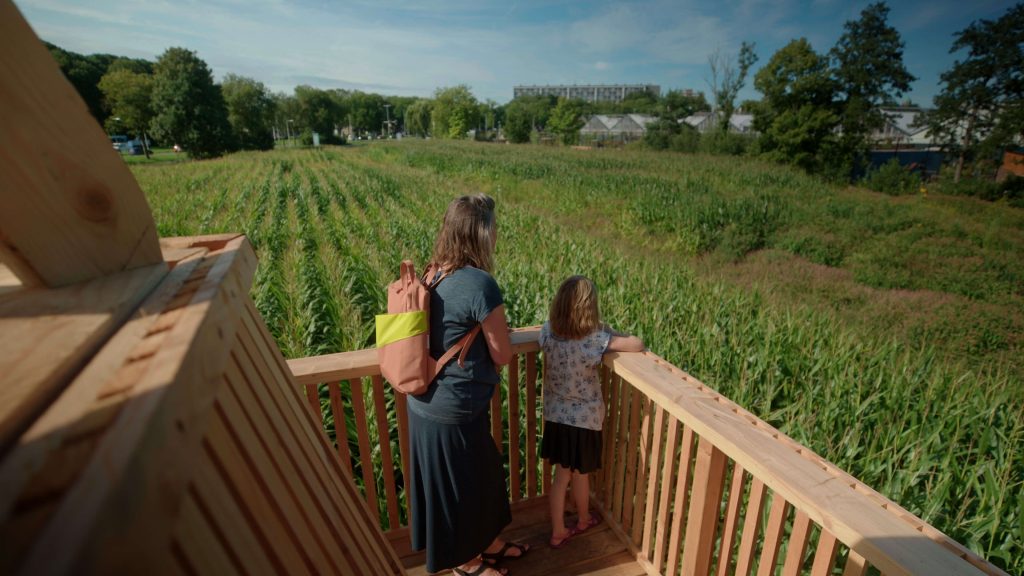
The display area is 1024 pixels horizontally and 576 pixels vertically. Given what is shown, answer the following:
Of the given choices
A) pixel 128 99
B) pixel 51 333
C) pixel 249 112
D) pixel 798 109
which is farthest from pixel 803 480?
pixel 249 112

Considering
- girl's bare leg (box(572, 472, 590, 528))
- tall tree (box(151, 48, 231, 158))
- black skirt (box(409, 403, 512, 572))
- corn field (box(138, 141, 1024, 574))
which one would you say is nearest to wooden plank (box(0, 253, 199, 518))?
black skirt (box(409, 403, 512, 572))

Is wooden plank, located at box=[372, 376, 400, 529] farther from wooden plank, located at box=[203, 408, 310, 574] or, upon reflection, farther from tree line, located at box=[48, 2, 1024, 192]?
tree line, located at box=[48, 2, 1024, 192]

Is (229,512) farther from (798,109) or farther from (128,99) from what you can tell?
(128,99)

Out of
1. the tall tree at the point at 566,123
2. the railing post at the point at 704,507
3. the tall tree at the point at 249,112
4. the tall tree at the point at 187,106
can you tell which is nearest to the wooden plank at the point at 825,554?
the railing post at the point at 704,507

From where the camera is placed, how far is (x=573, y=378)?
2.50m

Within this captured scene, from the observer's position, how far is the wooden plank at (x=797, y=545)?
157cm

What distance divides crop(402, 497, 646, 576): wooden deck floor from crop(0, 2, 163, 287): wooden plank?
2444 millimetres

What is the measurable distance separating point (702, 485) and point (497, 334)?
1.09 metres

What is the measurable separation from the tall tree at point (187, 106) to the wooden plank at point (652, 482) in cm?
5535

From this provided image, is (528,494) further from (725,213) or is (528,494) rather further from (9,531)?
(725,213)

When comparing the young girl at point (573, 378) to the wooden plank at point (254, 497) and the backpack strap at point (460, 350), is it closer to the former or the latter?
the backpack strap at point (460, 350)

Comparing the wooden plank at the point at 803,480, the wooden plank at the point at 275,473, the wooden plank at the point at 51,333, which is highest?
the wooden plank at the point at 51,333

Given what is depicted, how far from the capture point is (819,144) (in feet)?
100

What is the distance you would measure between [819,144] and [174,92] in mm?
55167
